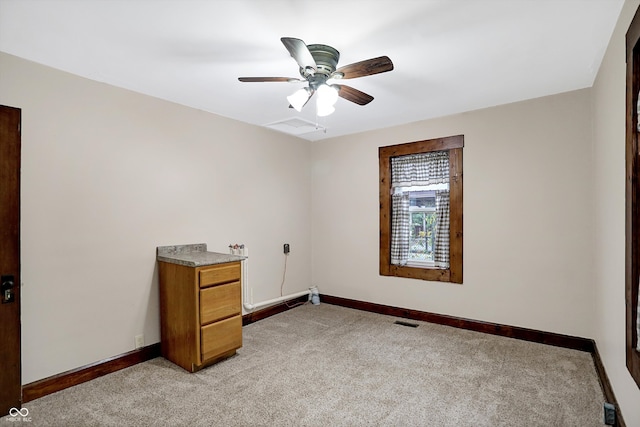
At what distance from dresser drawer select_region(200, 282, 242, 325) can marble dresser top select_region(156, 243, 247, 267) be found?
0.77 ft

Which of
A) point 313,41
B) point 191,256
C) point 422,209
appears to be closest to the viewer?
point 313,41

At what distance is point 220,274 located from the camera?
286cm

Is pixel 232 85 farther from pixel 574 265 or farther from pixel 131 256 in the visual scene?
pixel 574 265

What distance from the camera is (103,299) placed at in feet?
8.96

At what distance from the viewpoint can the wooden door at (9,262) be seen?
2166 mm

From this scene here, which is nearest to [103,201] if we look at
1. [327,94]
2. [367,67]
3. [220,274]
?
[220,274]

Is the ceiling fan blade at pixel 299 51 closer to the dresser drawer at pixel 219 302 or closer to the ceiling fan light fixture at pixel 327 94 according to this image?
the ceiling fan light fixture at pixel 327 94

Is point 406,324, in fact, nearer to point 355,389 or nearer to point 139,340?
point 355,389

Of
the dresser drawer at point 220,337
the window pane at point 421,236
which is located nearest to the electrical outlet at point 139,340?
the dresser drawer at point 220,337

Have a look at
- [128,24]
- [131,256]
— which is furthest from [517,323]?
[128,24]

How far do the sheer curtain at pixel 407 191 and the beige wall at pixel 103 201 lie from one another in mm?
1994

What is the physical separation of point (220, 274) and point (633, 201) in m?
2.84

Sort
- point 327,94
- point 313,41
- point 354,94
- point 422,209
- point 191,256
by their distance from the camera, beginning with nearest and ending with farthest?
point 313,41 → point 327,94 → point 354,94 → point 191,256 → point 422,209

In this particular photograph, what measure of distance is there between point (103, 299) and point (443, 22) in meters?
3.32
